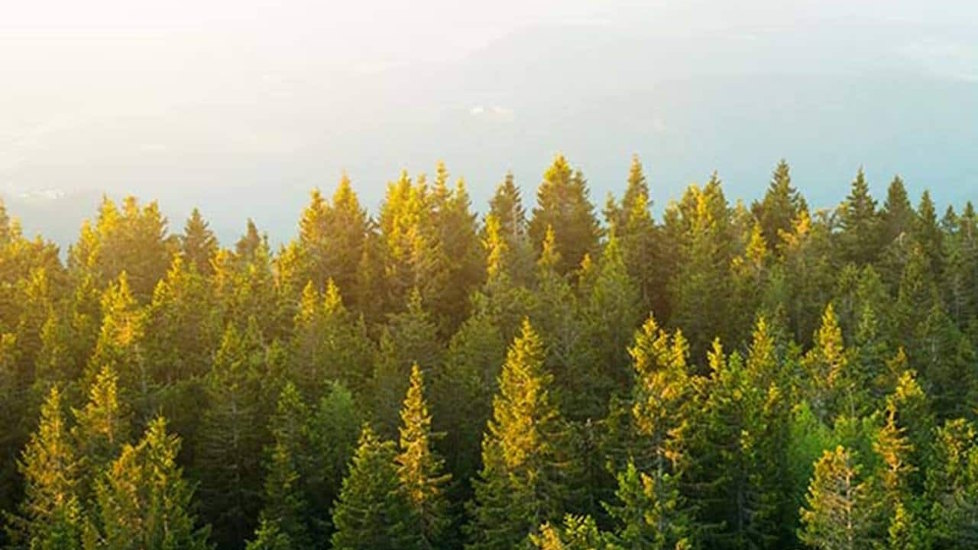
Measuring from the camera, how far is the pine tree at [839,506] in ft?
144

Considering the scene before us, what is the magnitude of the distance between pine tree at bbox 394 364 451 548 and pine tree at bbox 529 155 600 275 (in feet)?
136

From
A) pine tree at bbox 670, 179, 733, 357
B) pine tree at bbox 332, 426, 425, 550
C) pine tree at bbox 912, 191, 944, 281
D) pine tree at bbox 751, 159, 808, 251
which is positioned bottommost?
pine tree at bbox 332, 426, 425, 550

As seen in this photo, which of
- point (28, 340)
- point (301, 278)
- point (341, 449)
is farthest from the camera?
point (301, 278)

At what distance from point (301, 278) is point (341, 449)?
77.5ft

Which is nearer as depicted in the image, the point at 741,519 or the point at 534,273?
the point at 741,519

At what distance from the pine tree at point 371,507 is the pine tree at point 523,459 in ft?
11.0

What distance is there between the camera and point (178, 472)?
4881 centimetres

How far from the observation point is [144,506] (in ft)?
155

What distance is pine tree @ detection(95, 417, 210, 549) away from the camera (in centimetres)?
4647

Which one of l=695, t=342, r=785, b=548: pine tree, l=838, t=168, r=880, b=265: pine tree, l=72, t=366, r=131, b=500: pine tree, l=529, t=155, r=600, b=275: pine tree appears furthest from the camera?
l=838, t=168, r=880, b=265: pine tree

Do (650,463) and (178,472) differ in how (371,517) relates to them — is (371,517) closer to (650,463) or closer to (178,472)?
(178,472)

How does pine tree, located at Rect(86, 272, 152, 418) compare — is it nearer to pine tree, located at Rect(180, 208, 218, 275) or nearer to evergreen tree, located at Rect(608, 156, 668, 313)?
pine tree, located at Rect(180, 208, 218, 275)

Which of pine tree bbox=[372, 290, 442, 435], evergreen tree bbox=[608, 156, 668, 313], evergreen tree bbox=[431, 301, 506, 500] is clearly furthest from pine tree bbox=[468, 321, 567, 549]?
evergreen tree bbox=[608, 156, 668, 313]

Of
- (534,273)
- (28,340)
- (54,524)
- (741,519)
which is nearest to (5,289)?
(28,340)
